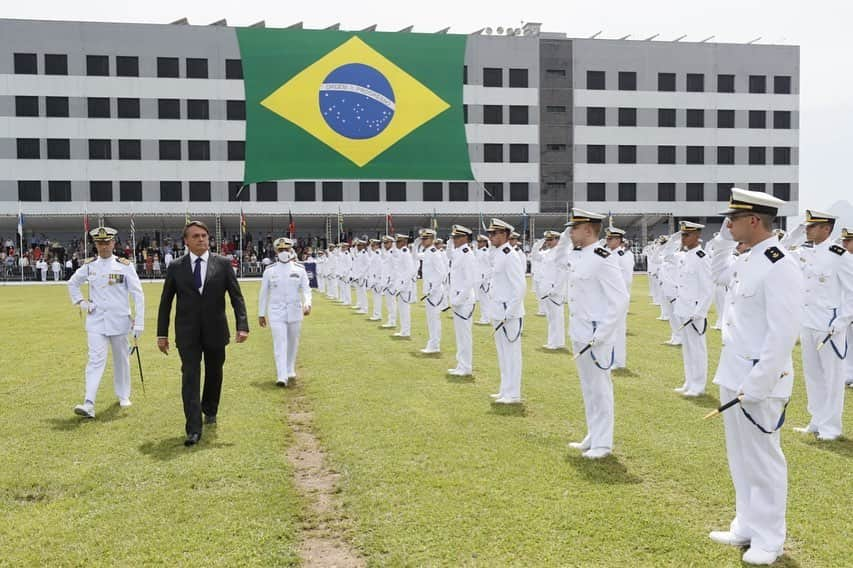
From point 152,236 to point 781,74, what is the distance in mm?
48018

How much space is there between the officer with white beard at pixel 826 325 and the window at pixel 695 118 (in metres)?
51.8

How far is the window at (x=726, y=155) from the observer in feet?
188

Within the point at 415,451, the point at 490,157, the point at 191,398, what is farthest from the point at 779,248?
the point at 490,157

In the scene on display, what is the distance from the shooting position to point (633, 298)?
2850 centimetres

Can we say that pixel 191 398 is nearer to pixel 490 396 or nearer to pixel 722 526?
pixel 490 396

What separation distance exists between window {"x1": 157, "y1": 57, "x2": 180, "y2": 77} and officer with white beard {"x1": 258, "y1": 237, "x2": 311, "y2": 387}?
4368 centimetres

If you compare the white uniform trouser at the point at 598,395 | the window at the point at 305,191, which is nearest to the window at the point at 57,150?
the window at the point at 305,191

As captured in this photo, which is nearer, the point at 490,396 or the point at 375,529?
the point at 375,529

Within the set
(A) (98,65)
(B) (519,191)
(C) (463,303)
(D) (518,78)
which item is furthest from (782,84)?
(C) (463,303)

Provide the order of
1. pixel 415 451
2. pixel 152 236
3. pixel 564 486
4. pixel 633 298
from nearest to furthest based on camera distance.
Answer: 1. pixel 564 486
2. pixel 415 451
3. pixel 633 298
4. pixel 152 236

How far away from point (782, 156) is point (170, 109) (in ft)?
147

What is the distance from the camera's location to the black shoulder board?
15.6 ft

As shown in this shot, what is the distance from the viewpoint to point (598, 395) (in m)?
7.33

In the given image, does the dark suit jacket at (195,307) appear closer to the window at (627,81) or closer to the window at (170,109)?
the window at (170,109)
